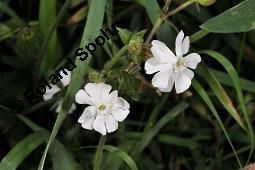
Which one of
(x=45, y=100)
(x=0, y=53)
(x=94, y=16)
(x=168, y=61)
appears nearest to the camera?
(x=168, y=61)

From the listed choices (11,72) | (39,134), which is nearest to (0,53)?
(11,72)

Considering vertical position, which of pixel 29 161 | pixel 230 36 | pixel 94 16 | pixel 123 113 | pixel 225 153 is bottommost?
pixel 225 153

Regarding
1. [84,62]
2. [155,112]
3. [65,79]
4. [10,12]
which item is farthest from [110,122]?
[10,12]

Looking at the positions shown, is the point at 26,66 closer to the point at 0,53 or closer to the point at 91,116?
the point at 0,53

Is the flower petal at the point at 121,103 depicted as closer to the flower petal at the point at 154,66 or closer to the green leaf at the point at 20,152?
the flower petal at the point at 154,66

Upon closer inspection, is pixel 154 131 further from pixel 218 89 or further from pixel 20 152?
pixel 20 152

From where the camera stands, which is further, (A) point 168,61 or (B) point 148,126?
(B) point 148,126

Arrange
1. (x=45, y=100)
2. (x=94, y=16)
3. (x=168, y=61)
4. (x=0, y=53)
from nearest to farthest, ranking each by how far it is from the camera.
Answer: (x=168, y=61)
(x=94, y=16)
(x=45, y=100)
(x=0, y=53)
